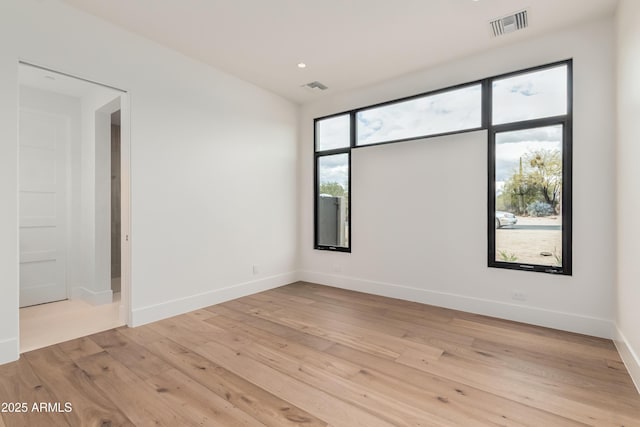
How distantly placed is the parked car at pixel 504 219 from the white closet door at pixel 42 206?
5479mm

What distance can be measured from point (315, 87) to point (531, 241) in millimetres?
3404

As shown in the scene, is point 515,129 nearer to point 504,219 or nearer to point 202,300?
point 504,219

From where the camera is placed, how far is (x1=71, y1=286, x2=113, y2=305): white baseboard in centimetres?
403

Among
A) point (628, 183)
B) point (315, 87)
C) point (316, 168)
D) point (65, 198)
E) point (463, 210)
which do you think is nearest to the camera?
point (628, 183)

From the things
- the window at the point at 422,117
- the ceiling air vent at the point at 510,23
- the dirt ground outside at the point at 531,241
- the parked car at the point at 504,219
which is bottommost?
the dirt ground outside at the point at 531,241

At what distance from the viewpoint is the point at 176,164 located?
3598 millimetres

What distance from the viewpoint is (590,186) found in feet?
9.87

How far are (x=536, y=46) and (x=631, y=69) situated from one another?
46.2 inches

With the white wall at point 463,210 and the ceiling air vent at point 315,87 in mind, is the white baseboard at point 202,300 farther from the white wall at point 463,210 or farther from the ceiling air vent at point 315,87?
the ceiling air vent at point 315,87

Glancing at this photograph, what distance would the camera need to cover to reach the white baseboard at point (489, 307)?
9.89 ft

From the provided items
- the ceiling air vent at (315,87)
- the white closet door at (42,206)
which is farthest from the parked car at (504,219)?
the white closet door at (42,206)

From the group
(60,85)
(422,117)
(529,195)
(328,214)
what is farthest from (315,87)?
(60,85)

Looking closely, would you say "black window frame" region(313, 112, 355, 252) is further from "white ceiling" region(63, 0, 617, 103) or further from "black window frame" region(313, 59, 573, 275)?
"white ceiling" region(63, 0, 617, 103)

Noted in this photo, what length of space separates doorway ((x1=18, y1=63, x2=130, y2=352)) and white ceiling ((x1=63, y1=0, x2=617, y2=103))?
1.20 metres
